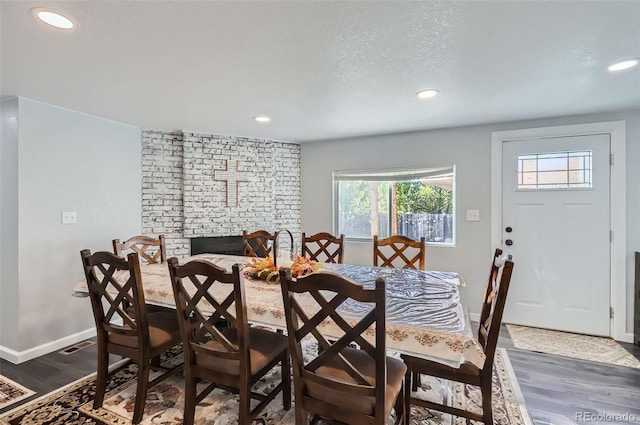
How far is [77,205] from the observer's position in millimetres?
3012

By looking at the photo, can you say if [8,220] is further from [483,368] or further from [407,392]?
[483,368]

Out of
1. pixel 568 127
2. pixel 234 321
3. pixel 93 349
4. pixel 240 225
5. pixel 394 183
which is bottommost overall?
pixel 93 349

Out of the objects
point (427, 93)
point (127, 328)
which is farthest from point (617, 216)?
point (127, 328)

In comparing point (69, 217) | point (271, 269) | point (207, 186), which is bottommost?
point (271, 269)

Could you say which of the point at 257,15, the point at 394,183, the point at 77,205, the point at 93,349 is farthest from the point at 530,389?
the point at 77,205

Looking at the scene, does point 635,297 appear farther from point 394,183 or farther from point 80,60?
point 80,60

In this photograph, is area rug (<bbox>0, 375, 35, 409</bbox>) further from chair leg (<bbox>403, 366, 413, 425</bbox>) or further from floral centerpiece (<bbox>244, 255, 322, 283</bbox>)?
chair leg (<bbox>403, 366, 413, 425</bbox>)

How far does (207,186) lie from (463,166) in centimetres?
305

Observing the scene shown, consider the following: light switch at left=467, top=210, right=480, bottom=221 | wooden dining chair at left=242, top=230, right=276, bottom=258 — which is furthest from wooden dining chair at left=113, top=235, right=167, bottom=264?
light switch at left=467, top=210, right=480, bottom=221

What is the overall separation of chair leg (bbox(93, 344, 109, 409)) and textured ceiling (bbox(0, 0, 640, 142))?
1.80 m

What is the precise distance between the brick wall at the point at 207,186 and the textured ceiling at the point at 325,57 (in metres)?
0.81

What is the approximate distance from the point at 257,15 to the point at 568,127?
321cm

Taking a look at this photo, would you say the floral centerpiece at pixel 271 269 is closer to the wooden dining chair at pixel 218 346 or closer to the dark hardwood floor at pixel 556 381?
the wooden dining chair at pixel 218 346

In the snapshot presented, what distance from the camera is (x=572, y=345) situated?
2906 mm
